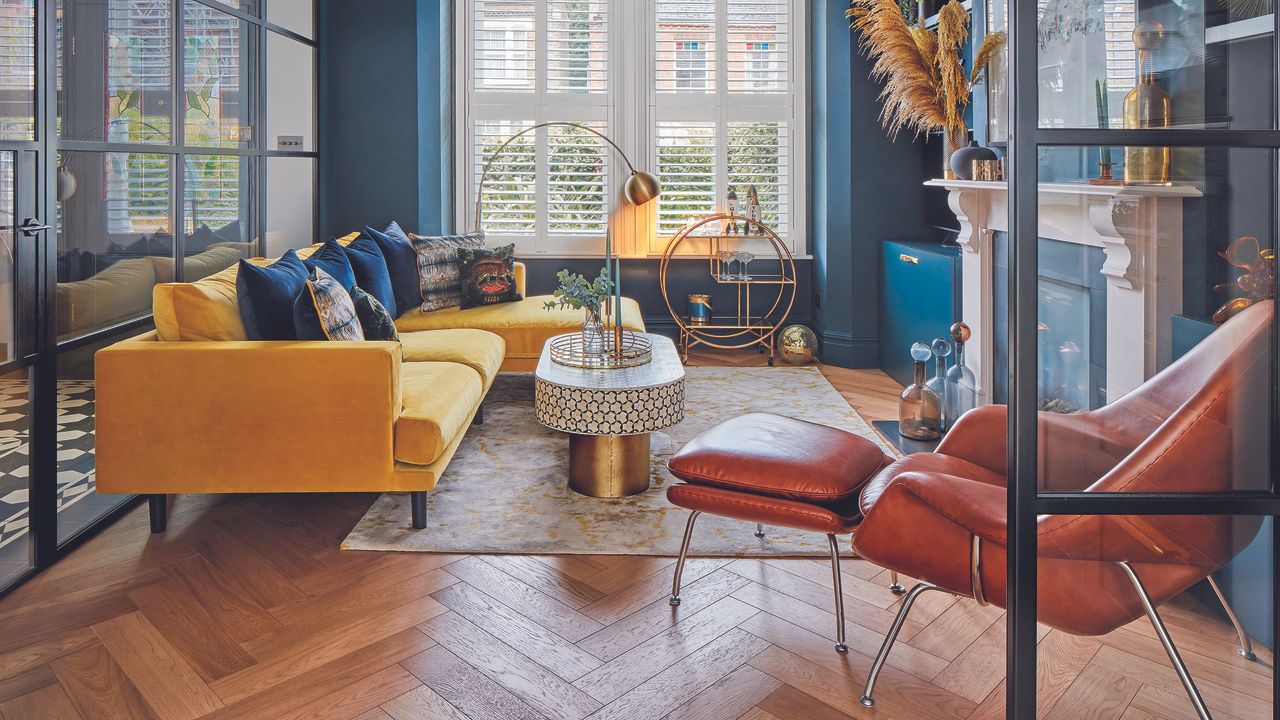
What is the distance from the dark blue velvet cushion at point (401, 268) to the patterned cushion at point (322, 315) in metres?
1.54

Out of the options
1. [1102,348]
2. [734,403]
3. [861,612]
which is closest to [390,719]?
[861,612]

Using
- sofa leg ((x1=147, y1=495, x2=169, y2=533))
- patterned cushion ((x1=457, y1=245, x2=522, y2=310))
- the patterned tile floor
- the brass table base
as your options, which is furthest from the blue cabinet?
the patterned tile floor

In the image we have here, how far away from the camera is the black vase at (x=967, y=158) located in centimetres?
388

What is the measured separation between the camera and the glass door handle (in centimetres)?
262

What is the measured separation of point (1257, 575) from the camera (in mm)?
1388

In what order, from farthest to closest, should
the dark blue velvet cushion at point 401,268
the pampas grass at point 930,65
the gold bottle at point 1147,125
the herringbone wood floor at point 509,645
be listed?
the dark blue velvet cushion at point 401,268
the pampas grass at point 930,65
the herringbone wood floor at point 509,645
the gold bottle at point 1147,125

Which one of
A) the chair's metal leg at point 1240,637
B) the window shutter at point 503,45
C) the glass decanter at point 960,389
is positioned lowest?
the chair's metal leg at point 1240,637

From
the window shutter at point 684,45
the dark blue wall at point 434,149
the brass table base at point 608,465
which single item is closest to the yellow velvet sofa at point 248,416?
the brass table base at point 608,465

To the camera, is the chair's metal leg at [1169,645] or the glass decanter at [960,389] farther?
the glass decanter at [960,389]

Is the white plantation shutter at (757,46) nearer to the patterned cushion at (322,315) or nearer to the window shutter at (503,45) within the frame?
the window shutter at (503,45)

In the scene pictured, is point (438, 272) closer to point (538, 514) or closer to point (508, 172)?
point (508, 172)

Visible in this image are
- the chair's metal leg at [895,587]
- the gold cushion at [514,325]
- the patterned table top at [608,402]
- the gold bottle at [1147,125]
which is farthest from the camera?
the gold cushion at [514,325]

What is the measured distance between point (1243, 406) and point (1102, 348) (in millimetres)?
216

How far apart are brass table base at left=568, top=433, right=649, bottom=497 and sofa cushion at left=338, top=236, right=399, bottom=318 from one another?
150 cm
